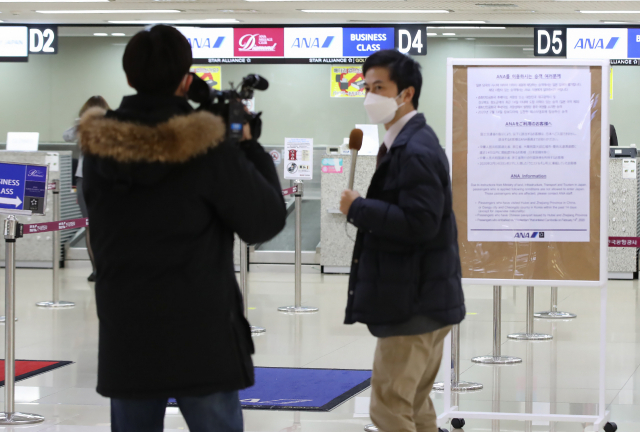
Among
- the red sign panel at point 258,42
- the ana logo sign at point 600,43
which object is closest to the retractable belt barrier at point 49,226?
the red sign panel at point 258,42

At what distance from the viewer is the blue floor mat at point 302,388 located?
4133 mm

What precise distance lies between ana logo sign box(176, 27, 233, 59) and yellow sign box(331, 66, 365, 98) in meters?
4.91

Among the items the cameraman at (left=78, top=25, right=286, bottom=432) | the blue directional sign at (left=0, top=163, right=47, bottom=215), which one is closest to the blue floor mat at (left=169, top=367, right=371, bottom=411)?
the blue directional sign at (left=0, top=163, right=47, bottom=215)

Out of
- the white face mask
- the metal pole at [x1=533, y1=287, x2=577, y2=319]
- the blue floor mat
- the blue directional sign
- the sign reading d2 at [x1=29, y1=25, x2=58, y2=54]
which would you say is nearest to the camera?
the white face mask

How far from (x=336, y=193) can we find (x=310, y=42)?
1734 millimetres

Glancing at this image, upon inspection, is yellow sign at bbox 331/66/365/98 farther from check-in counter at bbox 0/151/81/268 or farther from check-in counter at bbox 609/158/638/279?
check-in counter at bbox 609/158/638/279

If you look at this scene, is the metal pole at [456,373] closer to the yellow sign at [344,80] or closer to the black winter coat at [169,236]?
the black winter coat at [169,236]

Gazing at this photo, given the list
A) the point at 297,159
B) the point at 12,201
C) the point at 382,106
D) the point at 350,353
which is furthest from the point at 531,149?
the point at 297,159

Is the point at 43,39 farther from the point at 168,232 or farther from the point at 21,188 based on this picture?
the point at 168,232

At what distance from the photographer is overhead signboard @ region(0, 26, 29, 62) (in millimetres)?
9195

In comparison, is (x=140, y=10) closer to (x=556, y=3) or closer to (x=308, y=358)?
(x=556, y=3)

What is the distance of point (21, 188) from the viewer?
209 inches

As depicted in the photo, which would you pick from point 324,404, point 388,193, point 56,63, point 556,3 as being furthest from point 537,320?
point 56,63

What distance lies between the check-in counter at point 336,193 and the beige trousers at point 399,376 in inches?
261
